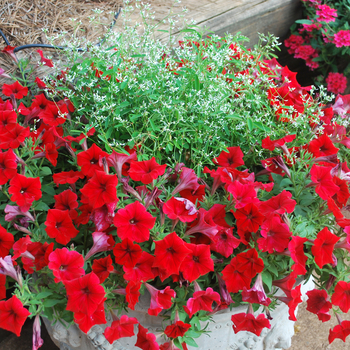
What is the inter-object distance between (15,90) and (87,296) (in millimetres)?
1082

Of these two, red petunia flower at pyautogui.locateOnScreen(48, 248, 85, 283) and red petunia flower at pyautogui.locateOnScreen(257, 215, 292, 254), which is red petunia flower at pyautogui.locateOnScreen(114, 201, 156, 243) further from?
red petunia flower at pyautogui.locateOnScreen(257, 215, 292, 254)

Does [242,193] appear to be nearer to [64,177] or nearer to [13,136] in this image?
[64,177]

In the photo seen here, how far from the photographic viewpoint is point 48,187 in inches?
54.2

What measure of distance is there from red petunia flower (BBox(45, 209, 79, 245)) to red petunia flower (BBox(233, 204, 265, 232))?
0.53 meters

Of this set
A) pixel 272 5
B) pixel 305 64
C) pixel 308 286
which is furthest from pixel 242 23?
pixel 308 286

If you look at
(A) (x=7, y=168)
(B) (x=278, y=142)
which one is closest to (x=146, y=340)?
(A) (x=7, y=168)

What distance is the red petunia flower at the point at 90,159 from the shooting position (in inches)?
47.8

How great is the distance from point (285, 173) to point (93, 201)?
0.71 m

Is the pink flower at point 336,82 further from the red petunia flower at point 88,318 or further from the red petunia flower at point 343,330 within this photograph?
the red petunia flower at point 88,318

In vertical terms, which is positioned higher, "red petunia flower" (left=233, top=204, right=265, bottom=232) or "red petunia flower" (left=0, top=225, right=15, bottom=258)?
"red petunia flower" (left=233, top=204, right=265, bottom=232)

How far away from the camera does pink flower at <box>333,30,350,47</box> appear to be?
2.96 metres

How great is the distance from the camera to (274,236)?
1.09 metres

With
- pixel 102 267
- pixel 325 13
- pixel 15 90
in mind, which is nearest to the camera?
pixel 102 267

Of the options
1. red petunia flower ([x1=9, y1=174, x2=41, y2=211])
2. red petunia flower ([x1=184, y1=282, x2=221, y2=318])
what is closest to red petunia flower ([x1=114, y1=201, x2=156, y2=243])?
red petunia flower ([x1=184, y1=282, x2=221, y2=318])
